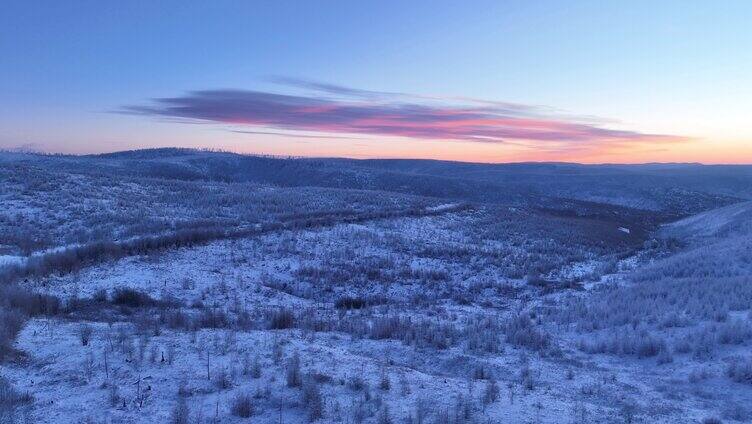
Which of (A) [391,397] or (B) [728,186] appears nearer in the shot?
(A) [391,397]

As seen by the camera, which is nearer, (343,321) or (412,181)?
(343,321)

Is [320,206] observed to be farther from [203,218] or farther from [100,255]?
[100,255]

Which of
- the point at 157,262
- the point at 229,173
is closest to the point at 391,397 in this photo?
the point at 157,262

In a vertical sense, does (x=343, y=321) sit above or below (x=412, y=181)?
below

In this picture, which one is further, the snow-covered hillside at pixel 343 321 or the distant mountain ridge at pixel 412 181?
the distant mountain ridge at pixel 412 181

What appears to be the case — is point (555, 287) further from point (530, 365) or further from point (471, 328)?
point (530, 365)

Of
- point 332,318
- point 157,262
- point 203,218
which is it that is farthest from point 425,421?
point 203,218

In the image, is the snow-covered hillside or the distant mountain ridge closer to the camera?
the snow-covered hillside

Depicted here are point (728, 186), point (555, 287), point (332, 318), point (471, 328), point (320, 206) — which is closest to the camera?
point (471, 328)

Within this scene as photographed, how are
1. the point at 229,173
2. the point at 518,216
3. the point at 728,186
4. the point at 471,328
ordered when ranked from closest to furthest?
1. the point at 471,328
2. the point at 518,216
3. the point at 229,173
4. the point at 728,186
